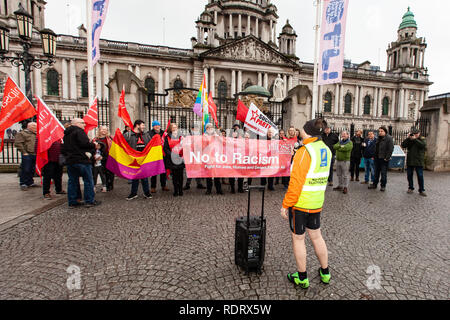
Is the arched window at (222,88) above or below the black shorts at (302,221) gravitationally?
above

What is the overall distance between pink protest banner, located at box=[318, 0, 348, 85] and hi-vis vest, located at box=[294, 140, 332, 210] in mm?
9110

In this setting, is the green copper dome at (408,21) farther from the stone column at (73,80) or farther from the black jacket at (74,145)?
the black jacket at (74,145)

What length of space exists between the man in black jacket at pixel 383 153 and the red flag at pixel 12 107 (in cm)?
1031

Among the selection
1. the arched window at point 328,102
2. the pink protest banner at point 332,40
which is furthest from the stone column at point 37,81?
the arched window at point 328,102

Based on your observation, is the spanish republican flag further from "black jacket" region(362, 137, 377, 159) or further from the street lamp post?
"black jacket" region(362, 137, 377, 159)

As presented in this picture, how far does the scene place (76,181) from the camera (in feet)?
19.0

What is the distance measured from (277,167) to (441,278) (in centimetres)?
460

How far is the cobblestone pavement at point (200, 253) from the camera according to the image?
8.96 ft

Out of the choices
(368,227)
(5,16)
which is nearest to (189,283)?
(368,227)

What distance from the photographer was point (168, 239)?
158 inches

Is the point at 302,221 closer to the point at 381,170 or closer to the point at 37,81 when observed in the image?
the point at 381,170

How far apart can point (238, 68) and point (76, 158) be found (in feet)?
134

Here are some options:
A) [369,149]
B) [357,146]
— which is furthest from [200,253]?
[357,146]
